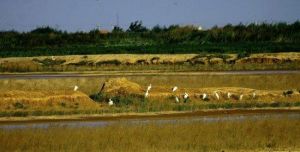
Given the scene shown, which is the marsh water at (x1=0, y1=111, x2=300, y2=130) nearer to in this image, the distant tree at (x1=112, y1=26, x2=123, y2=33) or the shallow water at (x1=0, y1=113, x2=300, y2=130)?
the shallow water at (x1=0, y1=113, x2=300, y2=130)

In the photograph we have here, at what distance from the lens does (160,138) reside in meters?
22.2

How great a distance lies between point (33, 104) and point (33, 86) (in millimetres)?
10317

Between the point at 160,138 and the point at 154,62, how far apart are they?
42596 millimetres

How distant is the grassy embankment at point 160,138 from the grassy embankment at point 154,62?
108 feet

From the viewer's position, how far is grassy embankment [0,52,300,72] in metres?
58.1

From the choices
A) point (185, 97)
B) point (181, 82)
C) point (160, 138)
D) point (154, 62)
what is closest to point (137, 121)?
point (160, 138)

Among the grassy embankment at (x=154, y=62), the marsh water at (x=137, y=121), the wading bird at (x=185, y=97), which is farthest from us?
the grassy embankment at (x=154, y=62)

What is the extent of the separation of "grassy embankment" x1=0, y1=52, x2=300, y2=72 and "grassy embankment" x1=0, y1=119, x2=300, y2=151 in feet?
108

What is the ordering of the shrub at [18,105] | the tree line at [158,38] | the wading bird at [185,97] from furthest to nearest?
1. the tree line at [158,38]
2. the wading bird at [185,97]
3. the shrub at [18,105]

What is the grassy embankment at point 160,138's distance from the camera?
69.0 ft

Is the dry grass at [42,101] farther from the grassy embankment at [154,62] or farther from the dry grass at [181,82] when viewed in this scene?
the grassy embankment at [154,62]

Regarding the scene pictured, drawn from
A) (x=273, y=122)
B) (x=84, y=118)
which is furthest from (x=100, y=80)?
(x=273, y=122)

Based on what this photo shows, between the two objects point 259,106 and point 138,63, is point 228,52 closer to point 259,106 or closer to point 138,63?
point 138,63

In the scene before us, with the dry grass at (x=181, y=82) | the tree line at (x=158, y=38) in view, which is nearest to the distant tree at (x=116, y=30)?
the tree line at (x=158, y=38)
